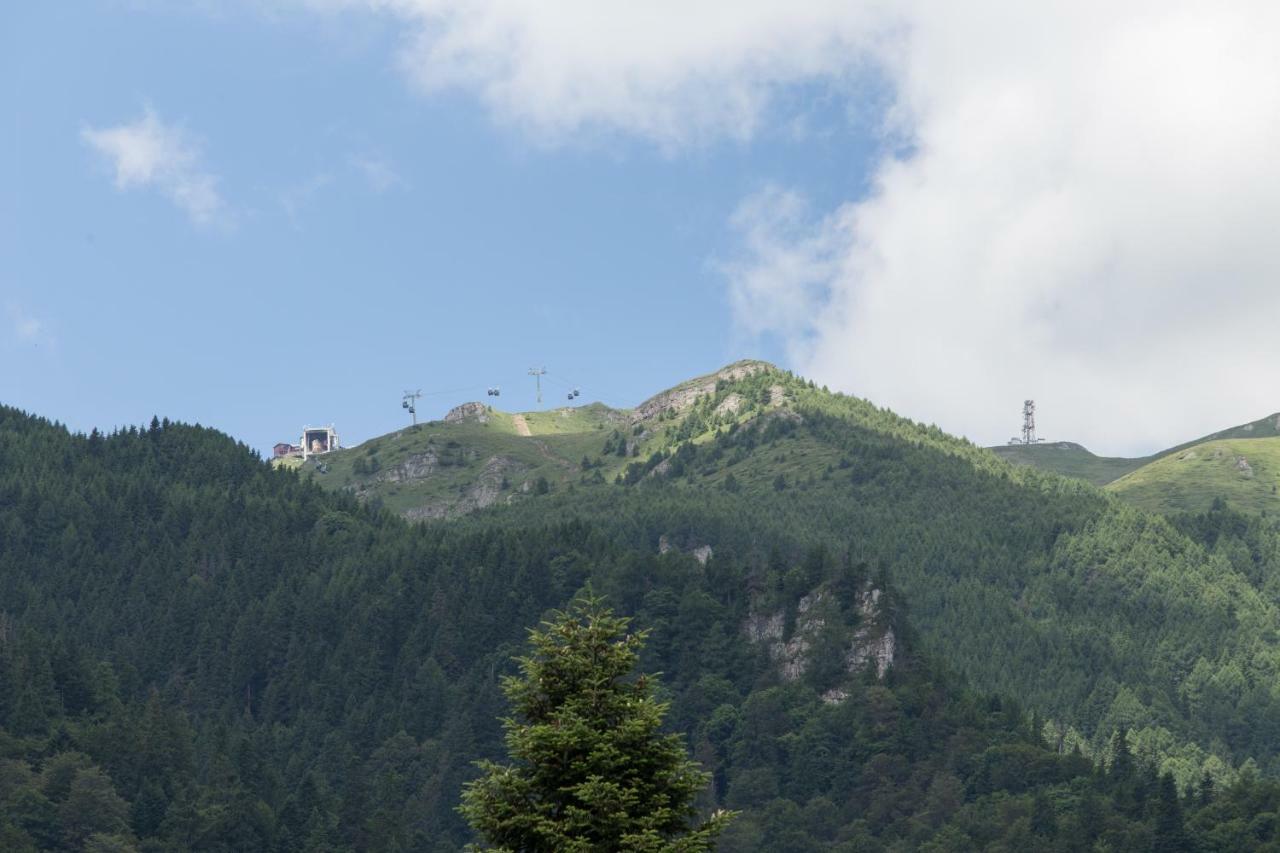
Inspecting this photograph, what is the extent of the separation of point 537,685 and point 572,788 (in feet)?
10.6

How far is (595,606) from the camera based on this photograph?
2259 inches

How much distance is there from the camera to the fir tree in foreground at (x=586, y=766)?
169 feet

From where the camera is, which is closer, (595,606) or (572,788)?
(572,788)

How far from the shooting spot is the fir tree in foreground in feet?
169

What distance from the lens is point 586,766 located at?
52.2 meters

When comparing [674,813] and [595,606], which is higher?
[595,606]

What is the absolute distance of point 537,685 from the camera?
53.9 meters

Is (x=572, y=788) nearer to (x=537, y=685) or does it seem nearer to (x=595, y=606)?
(x=537, y=685)

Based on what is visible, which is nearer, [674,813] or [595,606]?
[674,813]

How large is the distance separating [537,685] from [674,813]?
15.5ft

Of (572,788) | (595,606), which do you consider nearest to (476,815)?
(572,788)

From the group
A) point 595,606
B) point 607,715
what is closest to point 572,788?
point 607,715

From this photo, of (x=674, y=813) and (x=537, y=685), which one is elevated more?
(x=537, y=685)

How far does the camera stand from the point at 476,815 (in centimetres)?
5225
